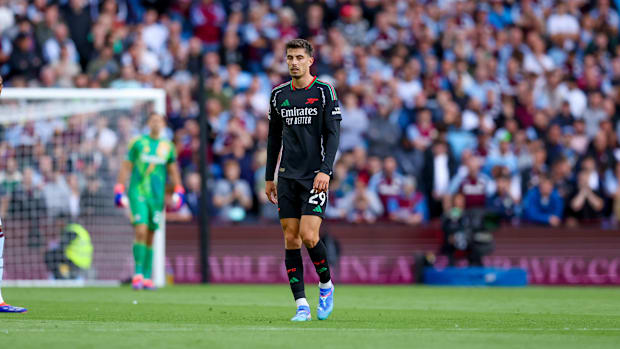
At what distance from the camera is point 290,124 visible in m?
9.52

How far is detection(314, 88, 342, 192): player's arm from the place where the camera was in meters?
9.22

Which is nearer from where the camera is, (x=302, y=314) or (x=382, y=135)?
(x=302, y=314)

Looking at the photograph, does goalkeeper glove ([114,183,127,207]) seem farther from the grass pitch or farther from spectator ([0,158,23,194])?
spectator ([0,158,23,194])

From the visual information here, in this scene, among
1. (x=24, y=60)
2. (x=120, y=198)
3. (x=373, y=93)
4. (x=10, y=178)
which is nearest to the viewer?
(x=120, y=198)

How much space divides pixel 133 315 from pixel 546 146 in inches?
548

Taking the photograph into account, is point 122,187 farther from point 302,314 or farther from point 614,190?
point 614,190

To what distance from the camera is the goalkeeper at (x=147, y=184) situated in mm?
15484

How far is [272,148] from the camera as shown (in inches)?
383

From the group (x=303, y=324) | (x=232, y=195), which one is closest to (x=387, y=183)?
(x=232, y=195)

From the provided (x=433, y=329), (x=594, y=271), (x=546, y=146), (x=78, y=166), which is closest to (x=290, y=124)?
(x=433, y=329)

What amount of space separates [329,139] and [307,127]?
8.9 inches

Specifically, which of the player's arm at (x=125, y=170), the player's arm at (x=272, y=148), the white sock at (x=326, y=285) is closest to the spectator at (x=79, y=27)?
the player's arm at (x=125, y=170)

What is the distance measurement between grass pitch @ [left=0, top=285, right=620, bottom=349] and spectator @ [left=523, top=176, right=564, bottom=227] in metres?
6.41

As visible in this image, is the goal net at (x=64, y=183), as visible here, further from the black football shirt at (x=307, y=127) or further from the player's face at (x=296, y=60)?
the player's face at (x=296, y=60)
